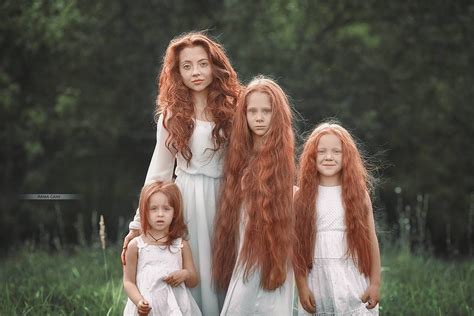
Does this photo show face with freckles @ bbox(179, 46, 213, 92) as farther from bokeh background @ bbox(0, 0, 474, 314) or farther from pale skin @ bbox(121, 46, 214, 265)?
bokeh background @ bbox(0, 0, 474, 314)

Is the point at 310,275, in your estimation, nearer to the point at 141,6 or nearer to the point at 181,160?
the point at 181,160

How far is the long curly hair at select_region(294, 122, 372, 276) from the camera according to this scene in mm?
4086

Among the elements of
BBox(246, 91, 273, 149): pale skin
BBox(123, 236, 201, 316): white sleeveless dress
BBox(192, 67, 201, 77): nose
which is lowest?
BBox(123, 236, 201, 316): white sleeveless dress

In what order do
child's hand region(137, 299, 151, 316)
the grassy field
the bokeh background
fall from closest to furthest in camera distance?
child's hand region(137, 299, 151, 316) < the grassy field < the bokeh background

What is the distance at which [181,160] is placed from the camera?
14.4ft

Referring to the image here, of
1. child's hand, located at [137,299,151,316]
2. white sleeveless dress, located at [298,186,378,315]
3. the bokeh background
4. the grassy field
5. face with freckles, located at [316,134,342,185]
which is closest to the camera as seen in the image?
child's hand, located at [137,299,151,316]

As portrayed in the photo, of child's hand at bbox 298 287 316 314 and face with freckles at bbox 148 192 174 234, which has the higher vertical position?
face with freckles at bbox 148 192 174 234

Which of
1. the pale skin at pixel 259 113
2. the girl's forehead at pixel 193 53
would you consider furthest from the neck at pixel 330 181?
the girl's forehead at pixel 193 53

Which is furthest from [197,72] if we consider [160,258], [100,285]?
[100,285]

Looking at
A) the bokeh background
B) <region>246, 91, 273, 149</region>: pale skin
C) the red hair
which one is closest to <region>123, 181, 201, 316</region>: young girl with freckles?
→ the red hair

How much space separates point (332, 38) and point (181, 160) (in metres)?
7.89

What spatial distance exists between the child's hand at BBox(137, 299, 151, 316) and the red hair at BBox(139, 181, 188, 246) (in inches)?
12.6

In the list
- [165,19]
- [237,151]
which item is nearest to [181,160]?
[237,151]

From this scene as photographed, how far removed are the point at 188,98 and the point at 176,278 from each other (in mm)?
989
